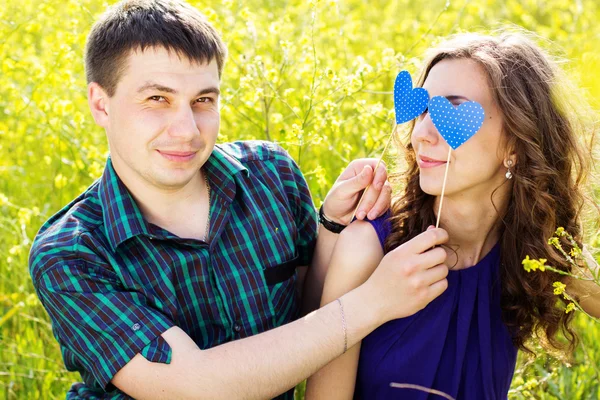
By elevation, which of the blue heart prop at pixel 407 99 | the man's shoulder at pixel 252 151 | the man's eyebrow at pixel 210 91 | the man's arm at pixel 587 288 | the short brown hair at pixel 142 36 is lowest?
the man's arm at pixel 587 288

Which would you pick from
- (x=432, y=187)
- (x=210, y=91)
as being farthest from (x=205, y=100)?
(x=432, y=187)

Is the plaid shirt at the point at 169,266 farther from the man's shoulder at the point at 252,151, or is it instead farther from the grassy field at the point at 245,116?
the grassy field at the point at 245,116

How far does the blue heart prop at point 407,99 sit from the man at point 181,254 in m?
0.20

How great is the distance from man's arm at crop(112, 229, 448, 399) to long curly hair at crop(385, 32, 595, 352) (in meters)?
0.24

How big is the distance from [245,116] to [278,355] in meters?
1.29

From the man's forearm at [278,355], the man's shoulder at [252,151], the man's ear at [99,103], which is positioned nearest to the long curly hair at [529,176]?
the man's forearm at [278,355]

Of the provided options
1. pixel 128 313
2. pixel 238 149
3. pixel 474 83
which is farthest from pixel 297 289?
pixel 474 83

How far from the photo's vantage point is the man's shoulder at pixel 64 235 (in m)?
1.89

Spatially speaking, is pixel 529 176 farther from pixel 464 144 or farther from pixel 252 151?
pixel 252 151

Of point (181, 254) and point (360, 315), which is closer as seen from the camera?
point (360, 315)

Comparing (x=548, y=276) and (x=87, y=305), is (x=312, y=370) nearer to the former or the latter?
(x=87, y=305)

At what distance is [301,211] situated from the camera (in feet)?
7.77

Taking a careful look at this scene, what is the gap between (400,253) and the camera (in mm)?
1868

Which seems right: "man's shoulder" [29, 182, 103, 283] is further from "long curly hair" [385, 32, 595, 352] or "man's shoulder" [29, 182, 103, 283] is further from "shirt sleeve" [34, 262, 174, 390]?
"long curly hair" [385, 32, 595, 352]
